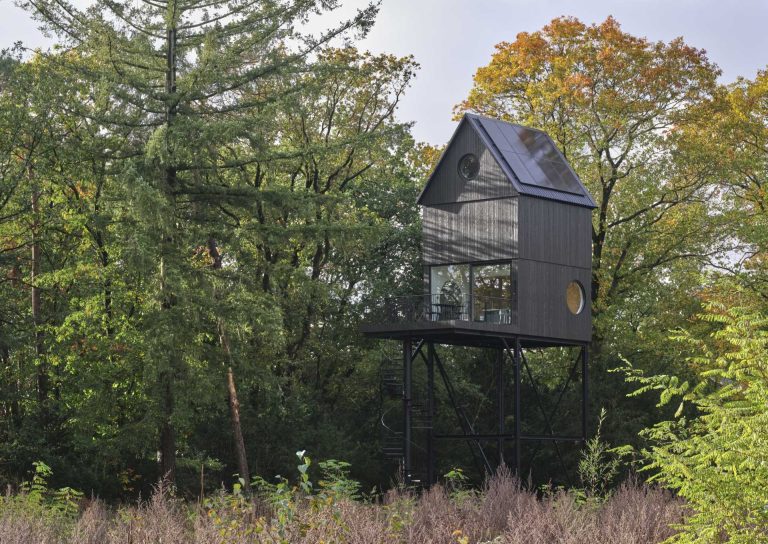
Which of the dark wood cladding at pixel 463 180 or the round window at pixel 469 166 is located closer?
the dark wood cladding at pixel 463 180

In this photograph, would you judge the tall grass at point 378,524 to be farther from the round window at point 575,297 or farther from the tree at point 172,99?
the round window at point 575,297

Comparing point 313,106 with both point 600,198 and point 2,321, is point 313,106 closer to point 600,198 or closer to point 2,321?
point 600,198

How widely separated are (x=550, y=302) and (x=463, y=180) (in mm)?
3449

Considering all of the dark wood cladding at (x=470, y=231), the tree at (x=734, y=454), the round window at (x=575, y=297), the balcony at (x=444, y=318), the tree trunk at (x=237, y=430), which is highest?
the dark wood cladding at (x=470, y=231)

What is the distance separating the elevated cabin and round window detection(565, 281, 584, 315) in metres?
0.02

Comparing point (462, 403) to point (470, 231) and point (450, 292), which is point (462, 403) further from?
point (470, 231)

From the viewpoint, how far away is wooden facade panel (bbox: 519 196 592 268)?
87.1 ft

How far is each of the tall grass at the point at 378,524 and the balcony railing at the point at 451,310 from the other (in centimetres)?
1421

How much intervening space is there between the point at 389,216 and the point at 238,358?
399 inches

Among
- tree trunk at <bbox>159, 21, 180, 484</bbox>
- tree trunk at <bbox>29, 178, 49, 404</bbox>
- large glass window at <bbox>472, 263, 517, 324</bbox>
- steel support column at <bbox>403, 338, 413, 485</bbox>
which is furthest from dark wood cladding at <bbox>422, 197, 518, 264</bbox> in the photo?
tree trunk at <bbox>29, 178, 49, 404</bbox>

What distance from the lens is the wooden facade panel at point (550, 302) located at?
86.6 feet

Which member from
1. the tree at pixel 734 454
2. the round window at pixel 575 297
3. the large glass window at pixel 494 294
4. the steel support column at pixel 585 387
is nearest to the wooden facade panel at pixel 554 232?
the round window at pixel 575 297

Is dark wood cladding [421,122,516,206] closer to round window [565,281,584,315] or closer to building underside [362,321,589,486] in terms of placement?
round window [565,281,584,315]

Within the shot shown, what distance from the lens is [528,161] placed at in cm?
2784
